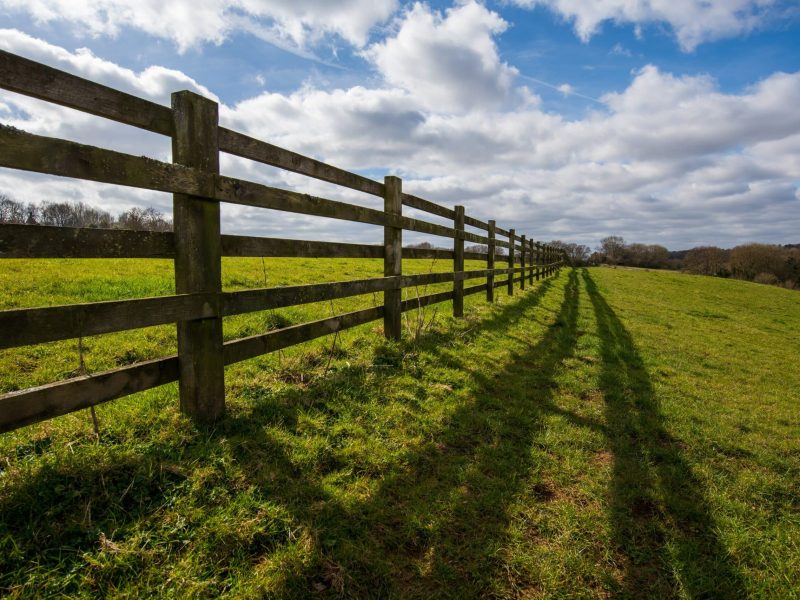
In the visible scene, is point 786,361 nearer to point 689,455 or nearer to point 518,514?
point 689,455

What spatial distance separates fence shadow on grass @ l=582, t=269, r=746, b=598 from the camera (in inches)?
78.2

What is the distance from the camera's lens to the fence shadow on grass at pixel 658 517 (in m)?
1.99

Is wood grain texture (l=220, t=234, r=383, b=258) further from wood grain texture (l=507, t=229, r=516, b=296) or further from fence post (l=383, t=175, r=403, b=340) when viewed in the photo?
wood grain texture (l=507, t=229, r=516, b=296)

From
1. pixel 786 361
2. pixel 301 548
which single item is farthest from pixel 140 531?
pixel 786 361

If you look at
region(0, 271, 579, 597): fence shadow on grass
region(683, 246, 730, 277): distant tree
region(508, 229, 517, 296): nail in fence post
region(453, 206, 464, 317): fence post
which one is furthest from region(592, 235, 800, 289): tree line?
region(0, 271, 579, 597): fence shadow on grass

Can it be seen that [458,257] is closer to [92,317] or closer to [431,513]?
[431,513]

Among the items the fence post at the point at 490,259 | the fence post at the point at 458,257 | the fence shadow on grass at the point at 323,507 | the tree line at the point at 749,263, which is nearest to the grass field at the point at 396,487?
the fence shadow on grass at the point at 323,507

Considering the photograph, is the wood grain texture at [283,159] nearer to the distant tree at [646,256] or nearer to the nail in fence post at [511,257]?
the nail in fence post at [511,257]

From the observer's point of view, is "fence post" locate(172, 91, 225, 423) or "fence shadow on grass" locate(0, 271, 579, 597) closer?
"fence shadow on grass" locate(0, 271, 579, 597)

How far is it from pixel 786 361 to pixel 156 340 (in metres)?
9.73

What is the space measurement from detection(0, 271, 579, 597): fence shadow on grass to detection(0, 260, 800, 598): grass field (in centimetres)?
1

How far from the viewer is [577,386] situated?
15.3ft

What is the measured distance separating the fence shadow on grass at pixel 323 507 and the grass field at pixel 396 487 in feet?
0.04

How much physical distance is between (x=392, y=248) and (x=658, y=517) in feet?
12.3
